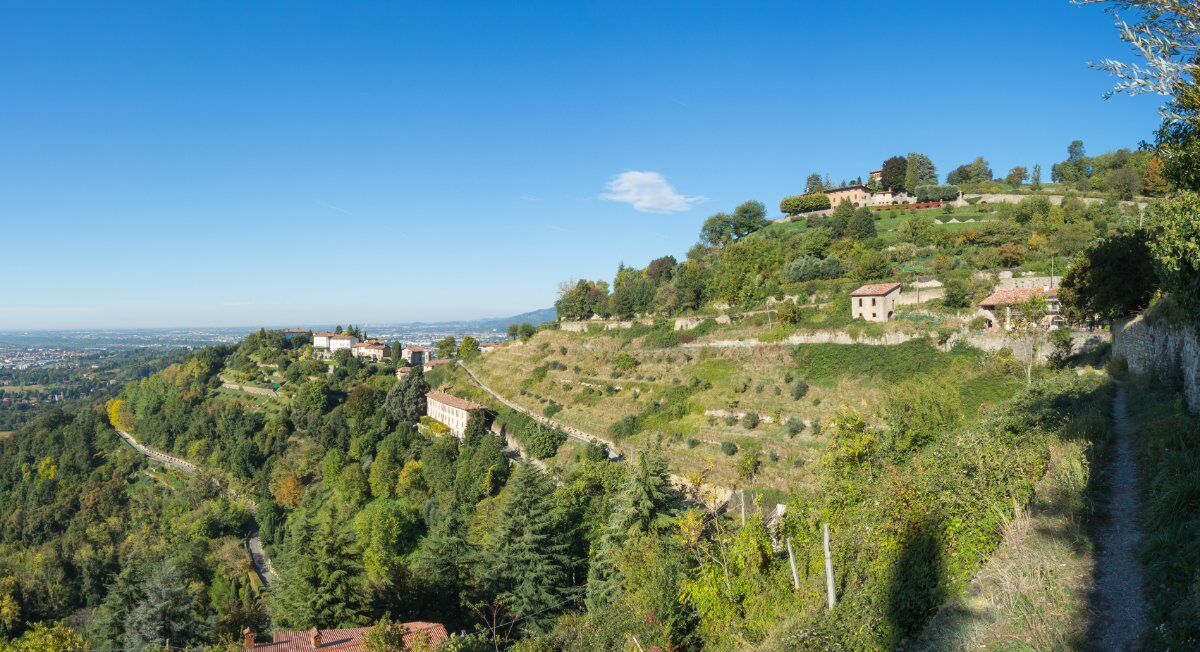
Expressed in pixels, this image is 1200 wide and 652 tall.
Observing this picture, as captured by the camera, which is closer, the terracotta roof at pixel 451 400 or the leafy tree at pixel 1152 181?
the leafy tree at pixel 1152 181

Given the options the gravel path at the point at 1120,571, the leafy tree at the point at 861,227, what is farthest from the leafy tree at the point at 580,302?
the gravel path at the point at 1120,571

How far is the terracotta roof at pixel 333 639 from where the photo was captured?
14.9 metres

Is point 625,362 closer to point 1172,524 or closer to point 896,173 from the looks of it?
point 1172,524

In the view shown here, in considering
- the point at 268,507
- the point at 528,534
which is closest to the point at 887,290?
the point at 528,534

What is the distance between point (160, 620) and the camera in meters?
18.2

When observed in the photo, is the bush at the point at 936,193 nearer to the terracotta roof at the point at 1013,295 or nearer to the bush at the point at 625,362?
the terracotta roof at the point at 1013,295

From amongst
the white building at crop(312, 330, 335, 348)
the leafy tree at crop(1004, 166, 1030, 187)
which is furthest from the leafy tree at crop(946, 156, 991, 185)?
the white building at crop(312, 330, 335, 348)

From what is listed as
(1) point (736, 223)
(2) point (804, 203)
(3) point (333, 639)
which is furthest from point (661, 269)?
(3) point (333, 639)

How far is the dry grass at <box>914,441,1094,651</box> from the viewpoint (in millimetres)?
5676

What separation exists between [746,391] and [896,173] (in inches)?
1732

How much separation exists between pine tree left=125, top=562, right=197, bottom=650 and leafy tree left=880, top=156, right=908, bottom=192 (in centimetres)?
6683

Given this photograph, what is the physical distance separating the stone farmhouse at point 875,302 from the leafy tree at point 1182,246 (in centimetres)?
2394

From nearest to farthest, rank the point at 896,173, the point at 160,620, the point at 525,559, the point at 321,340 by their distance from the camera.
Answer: the point at 160,620 < the point at 525,559 < the point at 896,173 < the point at 321,340

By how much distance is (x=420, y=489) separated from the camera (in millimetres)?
37938
